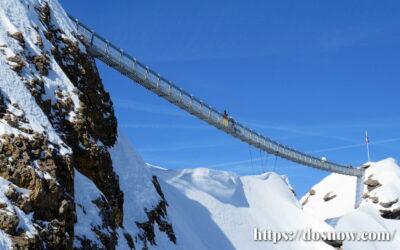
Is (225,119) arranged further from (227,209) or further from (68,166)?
(68,166)

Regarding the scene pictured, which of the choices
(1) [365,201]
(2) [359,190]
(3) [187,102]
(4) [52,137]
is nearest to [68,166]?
(4) [52,137]

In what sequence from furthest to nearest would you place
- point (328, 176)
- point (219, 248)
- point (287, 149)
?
point (328, 176), point (287, 149), point (219, 248)

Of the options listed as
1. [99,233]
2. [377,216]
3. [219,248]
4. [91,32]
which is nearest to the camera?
[99,233]

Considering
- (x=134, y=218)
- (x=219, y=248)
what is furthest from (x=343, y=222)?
(x=134, y=218)

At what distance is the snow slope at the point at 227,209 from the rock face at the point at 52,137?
7.02m

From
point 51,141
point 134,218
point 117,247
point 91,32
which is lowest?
point 117,247

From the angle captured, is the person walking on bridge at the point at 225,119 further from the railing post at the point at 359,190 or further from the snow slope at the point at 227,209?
the railing post at the point at 359,190

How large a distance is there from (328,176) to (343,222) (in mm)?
35872

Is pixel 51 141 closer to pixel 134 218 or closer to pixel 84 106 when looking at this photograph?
pixel 84 106

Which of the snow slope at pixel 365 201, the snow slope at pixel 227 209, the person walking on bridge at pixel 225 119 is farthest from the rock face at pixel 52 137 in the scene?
the snow slope at pixel 365 201

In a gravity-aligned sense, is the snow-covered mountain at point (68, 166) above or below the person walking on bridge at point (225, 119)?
below

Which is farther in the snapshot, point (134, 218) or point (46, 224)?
point (134, 218)

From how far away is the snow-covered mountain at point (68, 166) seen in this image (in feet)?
39.8

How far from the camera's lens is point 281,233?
3703 cm
